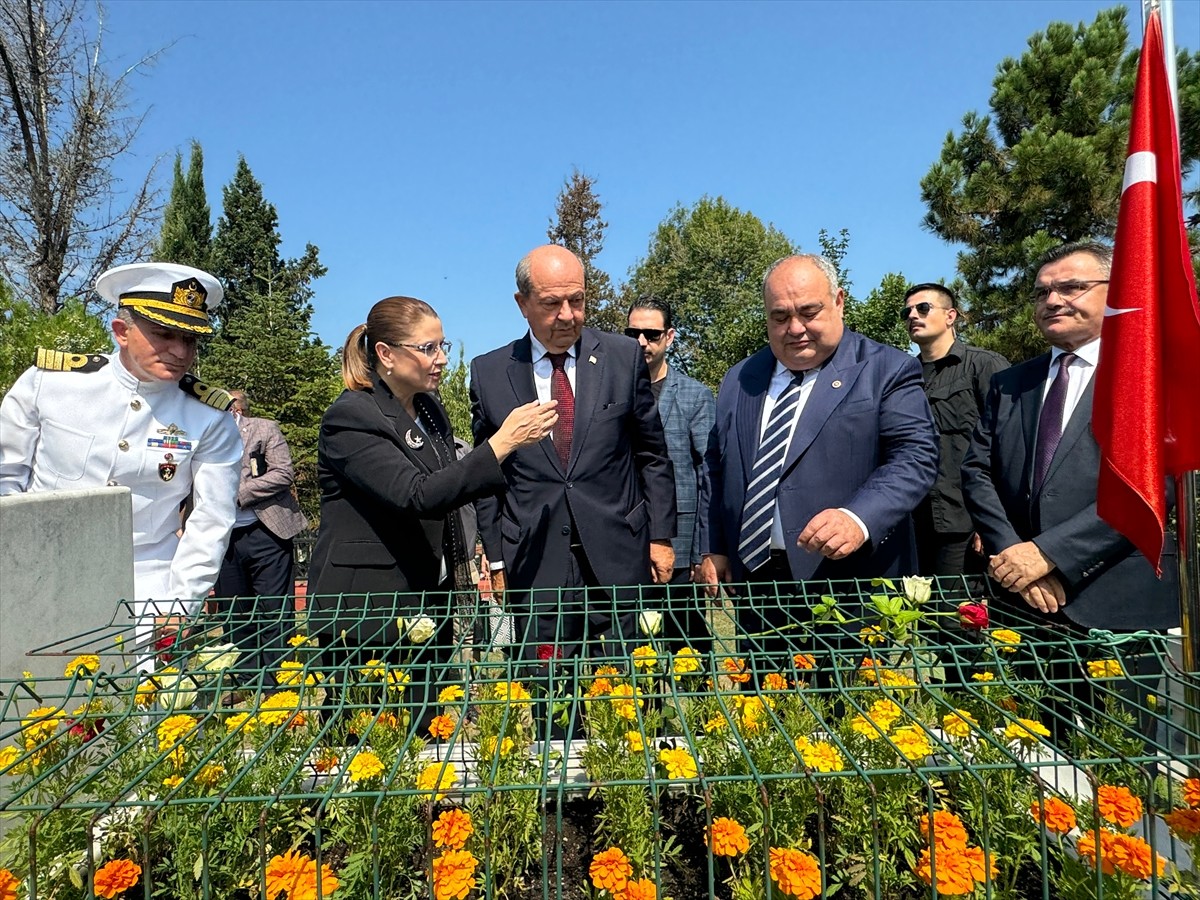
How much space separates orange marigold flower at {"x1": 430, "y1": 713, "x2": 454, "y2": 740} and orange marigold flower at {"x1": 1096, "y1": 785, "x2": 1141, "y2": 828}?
4.01 ft

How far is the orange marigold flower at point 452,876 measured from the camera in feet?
4.03

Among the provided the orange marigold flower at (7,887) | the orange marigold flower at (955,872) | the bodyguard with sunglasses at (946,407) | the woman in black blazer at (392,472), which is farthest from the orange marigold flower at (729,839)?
the bodyguard with sunglasses at (946,407)

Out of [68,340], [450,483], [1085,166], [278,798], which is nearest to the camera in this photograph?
[278,798]

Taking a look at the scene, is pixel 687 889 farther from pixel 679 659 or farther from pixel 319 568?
pixel 319 568

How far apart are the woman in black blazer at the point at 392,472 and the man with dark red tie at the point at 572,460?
0.35 metres

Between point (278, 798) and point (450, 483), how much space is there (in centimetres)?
150

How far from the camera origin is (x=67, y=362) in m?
2.84

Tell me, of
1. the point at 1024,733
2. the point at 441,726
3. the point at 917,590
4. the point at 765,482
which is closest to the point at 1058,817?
the point at 1024,733

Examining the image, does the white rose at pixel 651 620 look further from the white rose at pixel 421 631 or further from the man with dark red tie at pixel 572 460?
the man with dark red tie at pixel 572 460

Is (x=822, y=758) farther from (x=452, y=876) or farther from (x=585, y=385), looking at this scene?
(x=585, y=385)

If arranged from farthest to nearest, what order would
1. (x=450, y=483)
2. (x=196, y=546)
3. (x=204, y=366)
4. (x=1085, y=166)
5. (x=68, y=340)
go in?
(x=204, y=366) → (x=1085, y=166) → (x=68, y=340) → (x=196, y=546) → (x=450, y=483)

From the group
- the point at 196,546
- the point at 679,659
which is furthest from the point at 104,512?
the point at 679,659

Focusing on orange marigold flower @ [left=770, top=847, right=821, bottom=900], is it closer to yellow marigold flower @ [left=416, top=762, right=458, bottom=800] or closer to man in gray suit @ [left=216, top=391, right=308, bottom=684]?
yellow marigold flower @ [left=416, top=762, right=458, bottom=800]

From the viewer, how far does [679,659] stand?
1860 millimetres
